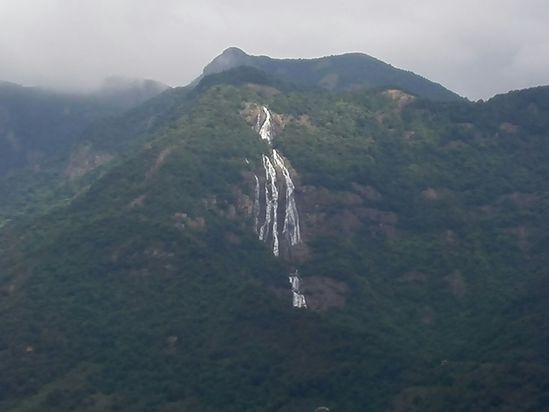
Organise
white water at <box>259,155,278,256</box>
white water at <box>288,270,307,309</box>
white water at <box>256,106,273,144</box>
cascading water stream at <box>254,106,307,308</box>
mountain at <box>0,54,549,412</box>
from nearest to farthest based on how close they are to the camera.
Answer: mountain at <box>0,54,549,412</box> → white water at <box>288,270,307,309</box> → cascading water stream at <box>254,106,307,308</box> → white water at <box>259,155,278,256</box> → white water at <box>256,106,273,144</box>

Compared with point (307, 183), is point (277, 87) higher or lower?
higher

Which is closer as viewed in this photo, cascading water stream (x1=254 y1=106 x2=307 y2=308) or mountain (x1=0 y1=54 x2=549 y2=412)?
mountain (x1=0 y1=54 x2=549 y2=412)

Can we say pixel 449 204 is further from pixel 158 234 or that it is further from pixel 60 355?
pixel 60 355

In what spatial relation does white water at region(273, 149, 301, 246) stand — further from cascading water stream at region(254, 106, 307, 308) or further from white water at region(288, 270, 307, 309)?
white water at region(288, 270, 307, 309)

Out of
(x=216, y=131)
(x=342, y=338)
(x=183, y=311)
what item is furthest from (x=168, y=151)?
(x=342, y=338)

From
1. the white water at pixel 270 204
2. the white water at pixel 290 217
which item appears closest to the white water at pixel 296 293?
the white water at pixel 270 204

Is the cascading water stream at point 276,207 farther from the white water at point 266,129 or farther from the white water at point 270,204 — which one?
the white water at point 266,129

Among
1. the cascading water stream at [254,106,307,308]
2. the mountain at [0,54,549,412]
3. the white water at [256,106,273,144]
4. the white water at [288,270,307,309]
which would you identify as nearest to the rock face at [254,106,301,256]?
the cascading water stream at [254,106,307,308]

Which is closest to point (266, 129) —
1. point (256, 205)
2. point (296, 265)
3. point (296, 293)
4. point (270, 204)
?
point (270, 204)
